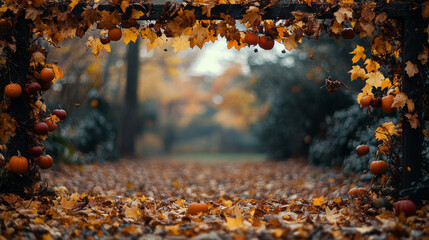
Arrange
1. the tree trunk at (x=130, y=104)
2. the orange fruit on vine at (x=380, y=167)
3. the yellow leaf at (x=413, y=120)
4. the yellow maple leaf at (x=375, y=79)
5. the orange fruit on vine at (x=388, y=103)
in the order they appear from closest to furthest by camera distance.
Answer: the yellow leaf at (x=413, y=120)
the orange fruit on vine at (x=388, y=103)
the orange fruit on vine at (x=380, y=167)
the yellow maple leaf at (x=375, y=79)
the tree trunk at (x=130, y=104)

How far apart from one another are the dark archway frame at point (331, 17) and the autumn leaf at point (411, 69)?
0.24ft

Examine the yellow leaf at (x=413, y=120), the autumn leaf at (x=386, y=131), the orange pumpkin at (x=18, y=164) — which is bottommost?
the orange pumpkin at (x=18, y=164)

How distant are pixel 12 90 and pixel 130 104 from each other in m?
8.97

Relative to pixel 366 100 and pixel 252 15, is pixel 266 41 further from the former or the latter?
pixel 366 100

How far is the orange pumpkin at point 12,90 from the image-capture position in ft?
11.3

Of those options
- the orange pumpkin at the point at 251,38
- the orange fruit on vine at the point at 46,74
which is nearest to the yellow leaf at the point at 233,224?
the orange pumpkin at the point at 251,38

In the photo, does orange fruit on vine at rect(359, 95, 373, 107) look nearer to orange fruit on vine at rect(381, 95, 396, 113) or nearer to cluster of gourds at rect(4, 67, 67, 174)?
orange fruit on vine at rect(381, 95, 396, 113)

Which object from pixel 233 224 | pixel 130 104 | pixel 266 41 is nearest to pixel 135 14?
pixel 266 41

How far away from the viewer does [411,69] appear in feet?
10.8

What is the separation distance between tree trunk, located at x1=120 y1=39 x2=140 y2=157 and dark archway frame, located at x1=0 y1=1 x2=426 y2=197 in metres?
8.56

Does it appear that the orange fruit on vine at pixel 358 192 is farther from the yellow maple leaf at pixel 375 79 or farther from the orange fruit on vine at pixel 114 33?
the orange fruit on vine at pixel 114 33

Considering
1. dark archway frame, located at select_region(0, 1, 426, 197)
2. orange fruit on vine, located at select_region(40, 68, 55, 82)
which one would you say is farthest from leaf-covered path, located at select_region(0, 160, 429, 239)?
orange fruit on vine, located at select_region(40, 68, 55, 82)

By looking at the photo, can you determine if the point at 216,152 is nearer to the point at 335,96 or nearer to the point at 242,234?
the point at 335,96

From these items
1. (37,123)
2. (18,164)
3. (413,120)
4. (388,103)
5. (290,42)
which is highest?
(290,42)
